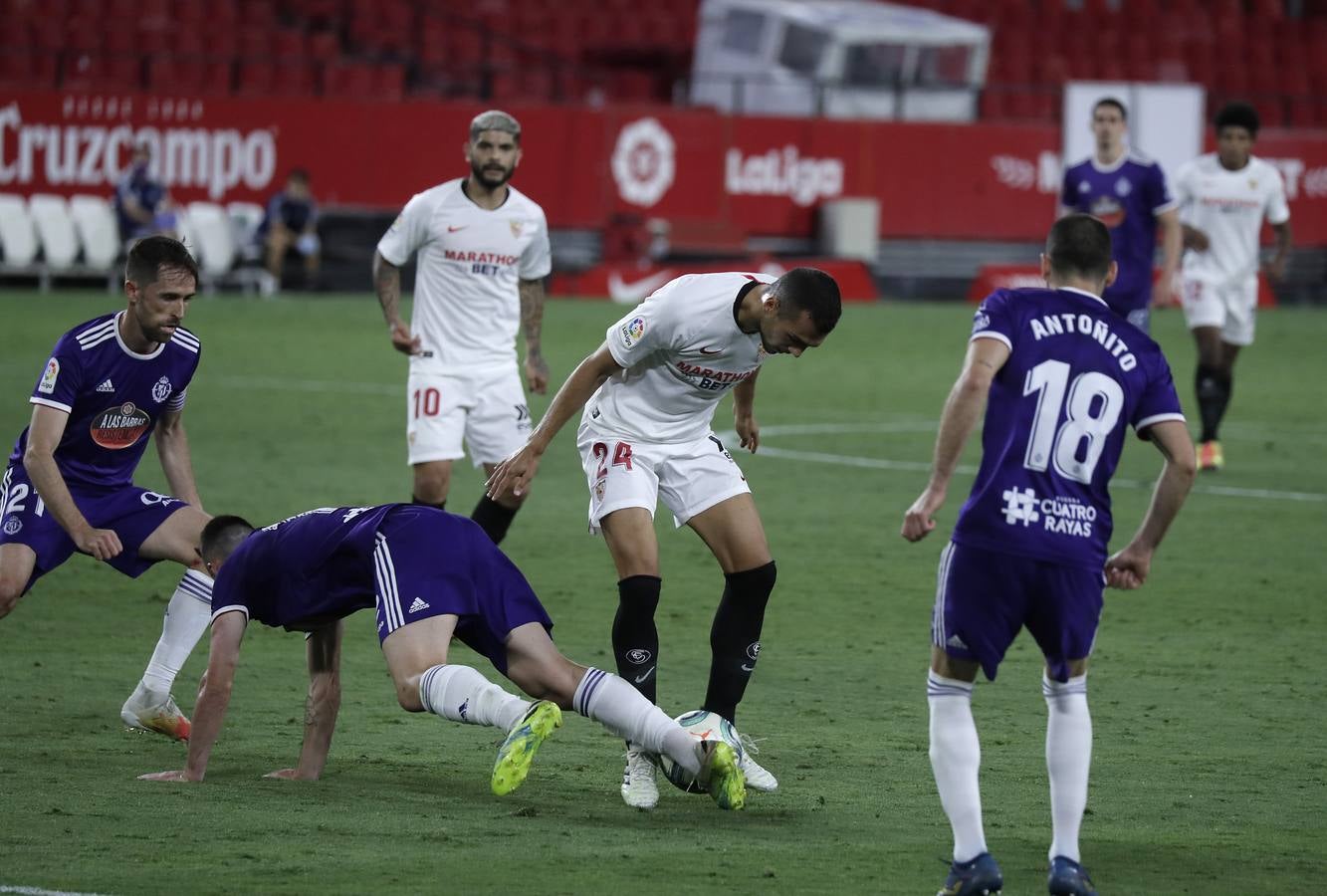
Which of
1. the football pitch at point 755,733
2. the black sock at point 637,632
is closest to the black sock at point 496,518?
the football pitch at point 755,733

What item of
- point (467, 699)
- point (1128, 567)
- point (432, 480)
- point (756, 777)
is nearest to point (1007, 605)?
point (1128, 567)

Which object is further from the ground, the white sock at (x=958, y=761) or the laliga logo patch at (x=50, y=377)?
the laliga logo patch at (x=50, y=377)

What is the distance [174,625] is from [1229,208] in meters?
10.3

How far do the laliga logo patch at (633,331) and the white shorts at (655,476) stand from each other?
1.32ft

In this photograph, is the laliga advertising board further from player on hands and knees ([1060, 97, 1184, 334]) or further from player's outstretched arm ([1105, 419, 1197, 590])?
player's outstretched arm ([1105, 419, 1197, 590])

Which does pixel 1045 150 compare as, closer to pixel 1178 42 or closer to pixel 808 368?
pixel 1178 42

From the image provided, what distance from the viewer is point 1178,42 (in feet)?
128

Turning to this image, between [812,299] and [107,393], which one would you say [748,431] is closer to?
[812,299]

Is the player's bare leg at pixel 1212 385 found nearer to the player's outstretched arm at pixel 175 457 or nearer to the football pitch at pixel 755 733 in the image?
the football pitch at pixel 755 733

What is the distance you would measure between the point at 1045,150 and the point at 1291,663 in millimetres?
25410

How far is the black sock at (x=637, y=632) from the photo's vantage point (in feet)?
22.7

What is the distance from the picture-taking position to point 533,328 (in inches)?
423

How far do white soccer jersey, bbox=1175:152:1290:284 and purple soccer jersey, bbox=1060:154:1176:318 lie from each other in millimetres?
1312

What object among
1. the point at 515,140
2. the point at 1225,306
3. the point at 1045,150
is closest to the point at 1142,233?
the point at 1225,306
